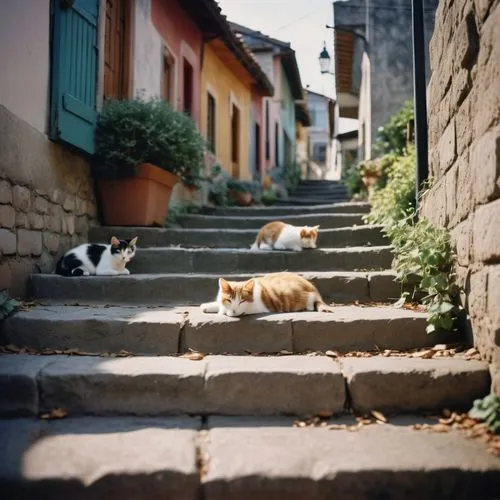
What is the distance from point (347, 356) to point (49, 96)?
10.6 feet

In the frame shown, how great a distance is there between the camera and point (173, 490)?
6.08 ft

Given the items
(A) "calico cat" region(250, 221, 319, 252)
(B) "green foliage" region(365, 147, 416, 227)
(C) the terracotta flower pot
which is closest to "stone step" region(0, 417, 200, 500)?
(A) "calico cat" region(250, 221, 319, 252)

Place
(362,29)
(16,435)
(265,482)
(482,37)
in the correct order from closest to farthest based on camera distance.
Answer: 1. (265,482)
2. (16,435)
3. (482,37)
4. (362,29)

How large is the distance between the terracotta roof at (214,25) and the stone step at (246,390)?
6751 mm

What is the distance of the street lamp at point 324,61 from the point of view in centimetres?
1205

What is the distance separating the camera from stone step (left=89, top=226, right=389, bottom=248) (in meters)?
5.03

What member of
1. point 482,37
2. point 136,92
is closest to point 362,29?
point 136,92

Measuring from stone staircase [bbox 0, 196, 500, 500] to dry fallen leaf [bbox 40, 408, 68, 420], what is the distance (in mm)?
15

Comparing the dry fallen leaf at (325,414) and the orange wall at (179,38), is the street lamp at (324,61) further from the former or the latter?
the dry fallen leaf at (325,414)

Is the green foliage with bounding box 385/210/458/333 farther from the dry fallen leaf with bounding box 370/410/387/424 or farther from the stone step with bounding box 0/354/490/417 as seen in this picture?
the dry fallen leaf with bounding box 370/410/387/424

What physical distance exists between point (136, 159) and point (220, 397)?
3360 mm

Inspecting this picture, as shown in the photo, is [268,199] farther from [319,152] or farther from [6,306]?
[319,152]

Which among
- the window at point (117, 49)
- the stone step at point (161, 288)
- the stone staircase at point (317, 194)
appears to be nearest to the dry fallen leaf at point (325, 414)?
the stone step at point (161, 288)

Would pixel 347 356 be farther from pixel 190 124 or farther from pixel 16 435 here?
pixel 190 124
